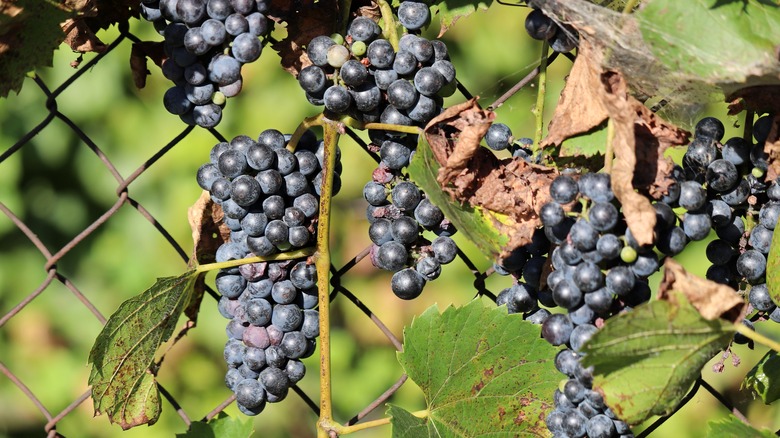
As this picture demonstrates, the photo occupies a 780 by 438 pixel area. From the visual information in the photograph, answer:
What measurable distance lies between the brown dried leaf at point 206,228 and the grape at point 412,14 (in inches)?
13.9

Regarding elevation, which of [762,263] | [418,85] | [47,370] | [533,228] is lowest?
[47,370]

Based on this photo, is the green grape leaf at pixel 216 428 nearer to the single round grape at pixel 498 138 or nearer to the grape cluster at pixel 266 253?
the grape cluster at pixel 266 253

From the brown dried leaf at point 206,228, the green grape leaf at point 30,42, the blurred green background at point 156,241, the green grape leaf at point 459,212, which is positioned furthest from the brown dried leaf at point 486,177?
the blurred green background at point 156,241

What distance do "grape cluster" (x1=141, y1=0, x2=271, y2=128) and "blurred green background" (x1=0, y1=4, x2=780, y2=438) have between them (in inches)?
33.4

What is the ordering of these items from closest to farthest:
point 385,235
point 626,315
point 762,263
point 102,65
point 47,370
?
point 626,315, point 762,263, point 385,235, point 102,65, point 47,370

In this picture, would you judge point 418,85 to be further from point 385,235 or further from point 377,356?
point 377,356

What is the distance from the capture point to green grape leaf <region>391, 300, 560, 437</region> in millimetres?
1055

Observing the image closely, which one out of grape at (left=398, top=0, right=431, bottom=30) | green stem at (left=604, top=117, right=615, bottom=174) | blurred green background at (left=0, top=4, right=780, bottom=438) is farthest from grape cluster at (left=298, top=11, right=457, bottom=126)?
blurred green background at (left=0, top=4, right=780, bottom=438)

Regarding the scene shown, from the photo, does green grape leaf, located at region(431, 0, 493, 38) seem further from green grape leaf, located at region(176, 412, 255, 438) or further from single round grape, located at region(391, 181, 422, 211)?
green grape leaf, located at region(176, 412, 255, 438)

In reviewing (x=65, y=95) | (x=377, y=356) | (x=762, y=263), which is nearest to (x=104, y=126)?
(x=65, y=95)

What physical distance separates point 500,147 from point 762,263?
32 cm

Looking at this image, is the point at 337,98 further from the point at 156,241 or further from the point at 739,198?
the point at 156,241

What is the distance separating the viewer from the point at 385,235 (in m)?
1.04

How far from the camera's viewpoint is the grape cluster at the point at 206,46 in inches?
38.5
